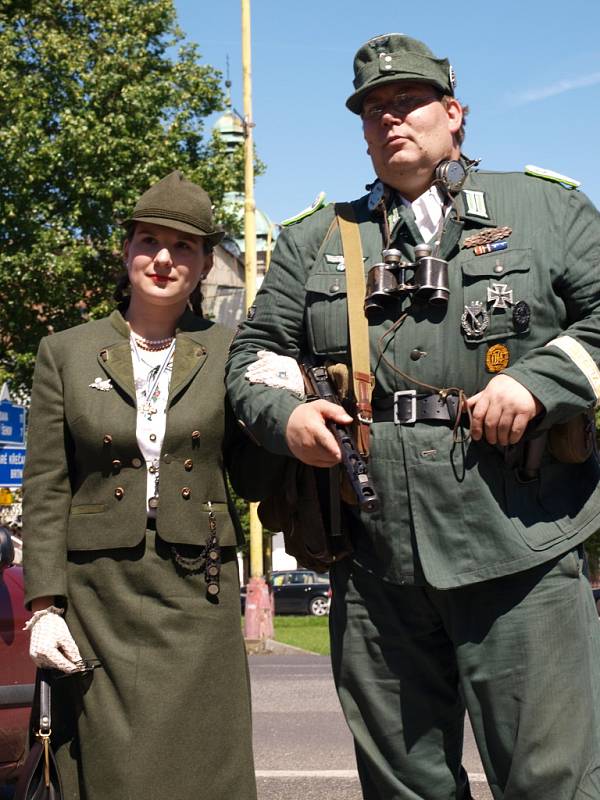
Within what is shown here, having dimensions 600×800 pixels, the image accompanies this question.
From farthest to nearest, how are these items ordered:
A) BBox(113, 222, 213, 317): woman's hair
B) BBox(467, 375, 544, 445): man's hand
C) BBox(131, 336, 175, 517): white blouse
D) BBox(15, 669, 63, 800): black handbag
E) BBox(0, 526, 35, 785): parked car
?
1. BBox(0, 526, 35, 785): parked car
2. BBox(113, 222, 213, 317): woman's hair
3. BBox(131, 336, 175, 517): white blouse
4. BBox(15, 669, 63, 800): black handbag
5. BBox(467, 375, 544, 445): man's hand

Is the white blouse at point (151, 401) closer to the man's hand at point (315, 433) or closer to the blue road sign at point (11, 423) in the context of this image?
the man's hand at point (315, 433)

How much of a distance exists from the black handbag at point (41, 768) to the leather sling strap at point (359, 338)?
1.21m

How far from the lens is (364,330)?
3.14m

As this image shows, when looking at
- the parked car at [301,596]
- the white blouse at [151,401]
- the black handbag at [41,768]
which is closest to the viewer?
the black handbag at [41,768]

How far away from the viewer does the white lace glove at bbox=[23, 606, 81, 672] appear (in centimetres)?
345

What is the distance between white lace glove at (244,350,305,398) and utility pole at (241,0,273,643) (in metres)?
16.5

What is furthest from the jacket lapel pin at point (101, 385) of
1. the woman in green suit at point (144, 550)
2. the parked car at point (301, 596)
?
the parked car at point (301, 596)

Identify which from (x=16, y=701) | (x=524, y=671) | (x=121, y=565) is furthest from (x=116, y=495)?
(x=16, y=701)

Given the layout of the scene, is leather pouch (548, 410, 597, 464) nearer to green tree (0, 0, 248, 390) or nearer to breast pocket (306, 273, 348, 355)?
breast pocket (306, 273, 348, 355)

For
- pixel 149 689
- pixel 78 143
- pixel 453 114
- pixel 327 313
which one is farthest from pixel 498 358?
pixel 78 143

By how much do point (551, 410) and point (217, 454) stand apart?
116 cm

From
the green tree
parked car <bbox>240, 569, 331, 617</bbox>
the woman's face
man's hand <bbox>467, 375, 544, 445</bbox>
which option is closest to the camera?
man's hand <bbox>467, 375, 544, 445</bbox>

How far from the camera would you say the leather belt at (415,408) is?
10.0 ft

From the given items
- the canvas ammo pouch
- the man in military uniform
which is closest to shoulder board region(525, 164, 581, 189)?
the man in military uniform
